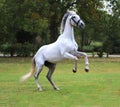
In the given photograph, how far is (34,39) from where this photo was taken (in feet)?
179

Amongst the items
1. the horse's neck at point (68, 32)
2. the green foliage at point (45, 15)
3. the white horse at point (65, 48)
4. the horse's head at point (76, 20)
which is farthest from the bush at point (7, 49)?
the horse's head at point (76, 20)

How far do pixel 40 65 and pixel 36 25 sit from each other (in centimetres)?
2847

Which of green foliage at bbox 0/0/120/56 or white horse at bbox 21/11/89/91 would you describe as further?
green foliage at bbox 0/0/120/56

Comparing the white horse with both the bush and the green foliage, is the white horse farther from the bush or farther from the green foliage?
the bush

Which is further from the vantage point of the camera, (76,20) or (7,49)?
(7,49)

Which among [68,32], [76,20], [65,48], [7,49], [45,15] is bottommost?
[7,49]

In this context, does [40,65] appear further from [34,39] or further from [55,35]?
[34,39]

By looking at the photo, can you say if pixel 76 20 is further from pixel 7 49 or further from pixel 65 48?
pixel 7 49

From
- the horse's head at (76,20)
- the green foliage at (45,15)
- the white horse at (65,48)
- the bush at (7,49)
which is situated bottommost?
the bush at (7,49)

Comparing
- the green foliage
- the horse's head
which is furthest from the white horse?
the green foliage

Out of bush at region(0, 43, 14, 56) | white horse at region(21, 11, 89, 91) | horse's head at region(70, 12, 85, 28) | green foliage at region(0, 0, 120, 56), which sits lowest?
bush at region(0, 43, 14, 56)

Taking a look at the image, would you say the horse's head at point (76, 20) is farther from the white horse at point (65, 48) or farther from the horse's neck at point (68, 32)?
the horse's neck at point (68, 32)

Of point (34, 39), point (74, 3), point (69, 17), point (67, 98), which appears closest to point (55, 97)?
point (67, 98)

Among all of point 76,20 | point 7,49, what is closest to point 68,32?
point 76,20
